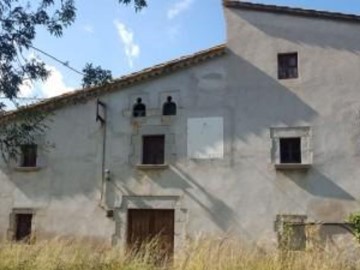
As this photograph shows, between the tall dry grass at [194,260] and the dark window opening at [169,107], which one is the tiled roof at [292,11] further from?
the tall dry grass at [194,260]

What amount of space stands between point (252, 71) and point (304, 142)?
284 cm

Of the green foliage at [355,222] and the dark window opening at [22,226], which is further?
the dark window opening at [22,226]

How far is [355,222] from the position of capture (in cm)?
1469

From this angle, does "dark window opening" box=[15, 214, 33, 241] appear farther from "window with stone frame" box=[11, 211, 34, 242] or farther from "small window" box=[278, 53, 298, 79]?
"small window" box=[278, 53, 298, 79]

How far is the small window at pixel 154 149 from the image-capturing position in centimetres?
1728

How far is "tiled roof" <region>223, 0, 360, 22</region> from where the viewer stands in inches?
640

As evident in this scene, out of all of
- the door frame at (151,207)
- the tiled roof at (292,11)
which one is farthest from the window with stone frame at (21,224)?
the tiled roof at (292,11)

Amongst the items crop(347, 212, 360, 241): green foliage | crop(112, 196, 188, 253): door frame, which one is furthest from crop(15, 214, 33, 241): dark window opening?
crop(347, 212, 360, 241): green foliage

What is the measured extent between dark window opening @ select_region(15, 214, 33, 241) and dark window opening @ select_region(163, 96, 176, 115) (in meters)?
5.91

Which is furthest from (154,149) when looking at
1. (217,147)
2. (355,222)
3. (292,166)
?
(355,222)

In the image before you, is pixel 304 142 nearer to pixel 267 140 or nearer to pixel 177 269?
pixel 267 140

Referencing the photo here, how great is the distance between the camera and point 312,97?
1612 centimetres

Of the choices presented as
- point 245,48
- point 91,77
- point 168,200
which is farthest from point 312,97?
point 91,77

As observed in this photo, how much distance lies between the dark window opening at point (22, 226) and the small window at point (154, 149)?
4.60 meters
